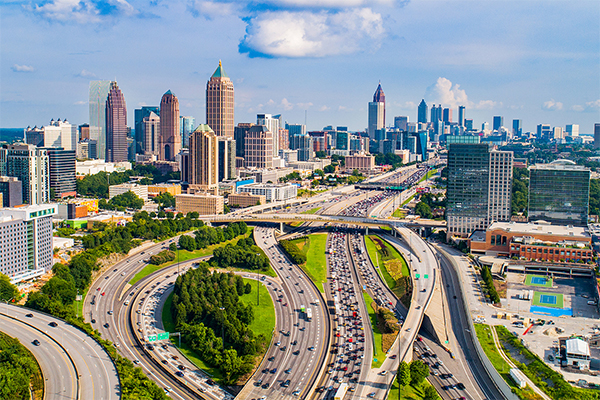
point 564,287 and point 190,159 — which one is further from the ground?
point 190,159

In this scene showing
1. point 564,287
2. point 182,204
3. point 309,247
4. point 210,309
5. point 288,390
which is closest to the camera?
point 288,390

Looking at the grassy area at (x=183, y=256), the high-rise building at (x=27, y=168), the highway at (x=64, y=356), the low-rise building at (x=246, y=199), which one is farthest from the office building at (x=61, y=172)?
the highway at (x=64, y=356)

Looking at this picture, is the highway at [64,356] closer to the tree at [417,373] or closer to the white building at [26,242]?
the white building at [26,242]

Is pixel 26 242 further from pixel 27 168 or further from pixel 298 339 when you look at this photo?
pixel 27 168

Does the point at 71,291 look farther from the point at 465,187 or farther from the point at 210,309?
the point at 465,187

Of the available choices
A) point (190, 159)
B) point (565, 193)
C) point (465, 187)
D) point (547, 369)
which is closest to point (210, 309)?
point (547, 369)

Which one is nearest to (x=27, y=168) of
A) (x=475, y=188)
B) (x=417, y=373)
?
(x=475, y=188)
